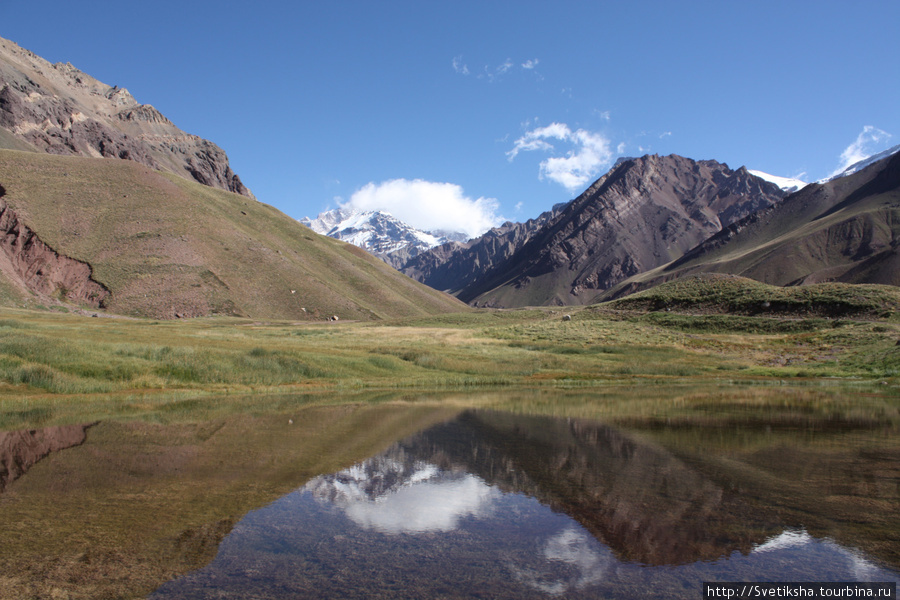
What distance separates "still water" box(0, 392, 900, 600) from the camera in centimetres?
734

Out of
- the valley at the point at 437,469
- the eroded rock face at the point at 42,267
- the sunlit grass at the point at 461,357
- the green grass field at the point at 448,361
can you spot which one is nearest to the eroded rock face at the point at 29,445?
the valley at the point at 437,469

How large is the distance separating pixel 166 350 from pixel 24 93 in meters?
223

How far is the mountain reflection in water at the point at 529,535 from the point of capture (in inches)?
284

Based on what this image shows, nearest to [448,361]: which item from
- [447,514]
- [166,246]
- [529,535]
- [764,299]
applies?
[447,514]

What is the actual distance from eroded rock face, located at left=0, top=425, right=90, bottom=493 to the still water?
0.70 ft

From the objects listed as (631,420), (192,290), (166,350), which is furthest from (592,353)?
(192,290)

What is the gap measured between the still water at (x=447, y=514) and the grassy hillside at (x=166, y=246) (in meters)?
100

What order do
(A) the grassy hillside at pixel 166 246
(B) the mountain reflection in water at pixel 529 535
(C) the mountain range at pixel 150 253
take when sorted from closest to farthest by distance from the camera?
(B) the mountain reflection in water at pixel 529 535
(C) the mountain range at pixel 150 253
(A) the grassy hillside at pixel 166 246

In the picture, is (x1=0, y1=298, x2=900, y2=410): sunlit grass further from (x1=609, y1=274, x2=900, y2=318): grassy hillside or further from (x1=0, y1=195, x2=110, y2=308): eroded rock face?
(x1=0, y1=195, x2=110, y2=308): eroded rock face

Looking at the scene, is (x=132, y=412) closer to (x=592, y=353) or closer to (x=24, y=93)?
(x=592, y=353)

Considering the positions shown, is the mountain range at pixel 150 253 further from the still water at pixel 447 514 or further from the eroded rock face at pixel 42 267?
the still water at pixel 447 514

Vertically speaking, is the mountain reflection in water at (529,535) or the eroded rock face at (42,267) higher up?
the eroded rock face at (42,267)

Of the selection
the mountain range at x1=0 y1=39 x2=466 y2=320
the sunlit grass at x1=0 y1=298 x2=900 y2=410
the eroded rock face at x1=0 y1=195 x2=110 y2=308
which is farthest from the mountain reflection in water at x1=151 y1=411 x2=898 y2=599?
the eroded rock face at x1=0 y1=195 x2=110 y2=308

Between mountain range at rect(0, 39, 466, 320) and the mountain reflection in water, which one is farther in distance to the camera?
mountain range at rect(0, 39, 466, 320)
